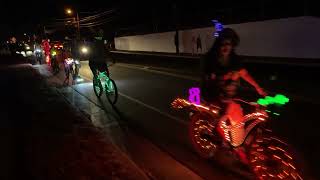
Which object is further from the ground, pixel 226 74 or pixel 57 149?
pixel 226 74

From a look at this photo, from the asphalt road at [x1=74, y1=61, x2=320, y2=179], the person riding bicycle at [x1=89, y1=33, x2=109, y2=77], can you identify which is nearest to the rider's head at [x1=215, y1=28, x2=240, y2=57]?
the asphalt road at [x1=74, y1=61, x2=320, y2=179]

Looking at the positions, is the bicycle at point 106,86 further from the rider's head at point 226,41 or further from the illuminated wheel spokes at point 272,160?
the illuminated wheel spokes at point 272,160

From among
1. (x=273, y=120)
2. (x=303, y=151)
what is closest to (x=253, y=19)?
(x=273, y=120)

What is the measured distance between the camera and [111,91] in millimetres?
12625

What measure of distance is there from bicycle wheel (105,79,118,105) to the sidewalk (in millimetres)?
1193

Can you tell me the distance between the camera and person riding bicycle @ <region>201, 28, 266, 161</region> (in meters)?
5.54

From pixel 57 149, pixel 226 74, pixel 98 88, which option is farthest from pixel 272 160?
pixel 98 88

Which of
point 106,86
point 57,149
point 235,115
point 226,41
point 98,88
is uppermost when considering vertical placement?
point 226,41

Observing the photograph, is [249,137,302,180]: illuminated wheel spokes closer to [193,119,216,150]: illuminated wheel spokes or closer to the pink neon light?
[193,119,216,150]: illuminated wheel spokes

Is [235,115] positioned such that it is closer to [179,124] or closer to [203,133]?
[203,133]

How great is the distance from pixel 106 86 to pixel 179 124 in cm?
428

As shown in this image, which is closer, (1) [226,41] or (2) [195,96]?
(1) [226,41]

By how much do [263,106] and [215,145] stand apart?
135 centimetres

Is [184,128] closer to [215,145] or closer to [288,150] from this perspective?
[215,145]
